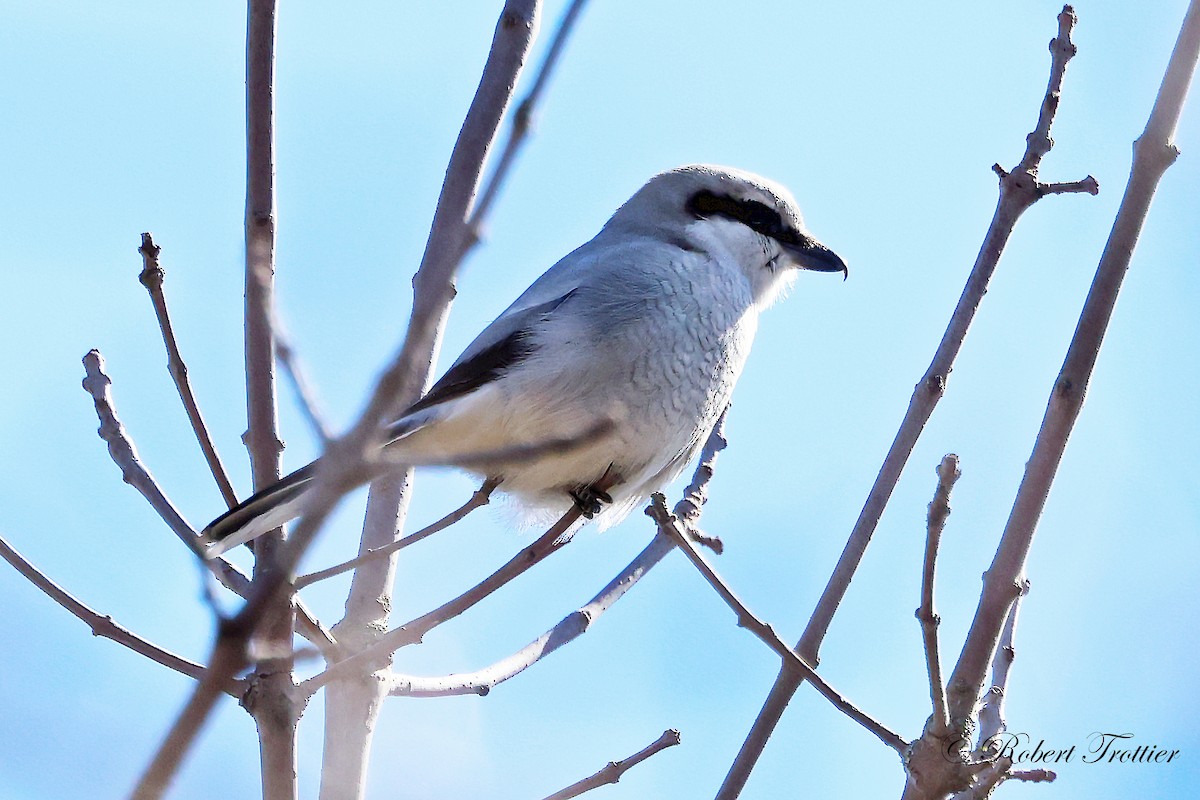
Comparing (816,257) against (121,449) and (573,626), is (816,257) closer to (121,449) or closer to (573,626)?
(573,626)

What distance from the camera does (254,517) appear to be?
1692 millimetres

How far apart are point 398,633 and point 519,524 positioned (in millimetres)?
1248

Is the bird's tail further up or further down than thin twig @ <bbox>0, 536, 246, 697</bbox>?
further up

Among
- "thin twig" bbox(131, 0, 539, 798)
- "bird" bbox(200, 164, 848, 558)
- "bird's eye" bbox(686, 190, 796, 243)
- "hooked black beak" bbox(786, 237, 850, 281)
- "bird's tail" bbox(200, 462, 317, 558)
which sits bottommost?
"thin twig" bbox(131, 0, 539, 798)

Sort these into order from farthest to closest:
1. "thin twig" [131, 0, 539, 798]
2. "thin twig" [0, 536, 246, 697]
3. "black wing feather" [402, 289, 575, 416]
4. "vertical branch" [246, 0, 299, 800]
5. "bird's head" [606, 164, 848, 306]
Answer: "bird's head" [606, 164, 848, 306], "black wing feather" [402, 289, 575, 416], "vertical branch" [246, 0, 299, 800], "thin twig" [0, 536, 246, 697], "thin twig" [131, 0, 539, 798]

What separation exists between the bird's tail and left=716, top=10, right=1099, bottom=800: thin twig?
0.73m

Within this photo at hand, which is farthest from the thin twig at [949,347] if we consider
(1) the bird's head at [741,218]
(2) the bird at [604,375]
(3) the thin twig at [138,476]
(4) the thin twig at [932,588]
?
(1) the bird's head at [741,218]

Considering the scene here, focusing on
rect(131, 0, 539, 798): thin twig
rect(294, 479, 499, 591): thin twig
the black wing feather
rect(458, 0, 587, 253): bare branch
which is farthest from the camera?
the black wing feather

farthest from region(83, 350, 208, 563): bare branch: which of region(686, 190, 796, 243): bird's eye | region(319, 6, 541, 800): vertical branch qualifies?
region(686, 190, 796, 243): bird's eye

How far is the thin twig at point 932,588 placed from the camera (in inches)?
Answer: 52.2

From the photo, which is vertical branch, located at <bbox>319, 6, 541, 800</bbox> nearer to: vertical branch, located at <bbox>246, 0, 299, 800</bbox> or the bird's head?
vertical branch, located at <bbox>246, 0, 299, 800</bbox>

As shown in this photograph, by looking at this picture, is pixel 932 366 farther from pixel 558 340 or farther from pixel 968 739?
pixel 558 340

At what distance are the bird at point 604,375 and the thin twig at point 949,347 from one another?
19.4 inches

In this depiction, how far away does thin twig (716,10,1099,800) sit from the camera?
1.81 meters
